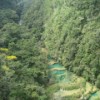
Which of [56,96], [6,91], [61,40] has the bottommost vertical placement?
[56,96]

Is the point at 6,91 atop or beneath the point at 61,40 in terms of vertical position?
beneath

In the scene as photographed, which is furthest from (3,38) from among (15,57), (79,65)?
(79,65)

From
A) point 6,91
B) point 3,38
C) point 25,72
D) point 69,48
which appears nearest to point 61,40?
point 69,48

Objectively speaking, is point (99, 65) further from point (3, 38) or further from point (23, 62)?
point (3, 38)

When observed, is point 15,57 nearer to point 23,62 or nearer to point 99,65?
point 23,62

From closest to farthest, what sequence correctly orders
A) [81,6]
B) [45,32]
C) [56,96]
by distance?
Result: 1. [56,96]
2. [81,6]
3. [45,32]

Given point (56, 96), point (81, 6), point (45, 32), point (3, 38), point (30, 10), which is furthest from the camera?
point (30, 10)

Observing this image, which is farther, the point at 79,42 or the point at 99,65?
the point at 79,42
